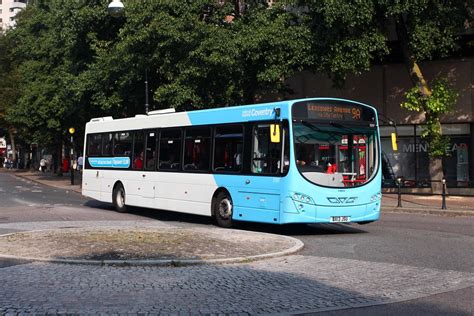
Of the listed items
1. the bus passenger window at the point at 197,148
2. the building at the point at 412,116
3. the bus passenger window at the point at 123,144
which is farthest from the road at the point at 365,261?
the building at the point at 412,116

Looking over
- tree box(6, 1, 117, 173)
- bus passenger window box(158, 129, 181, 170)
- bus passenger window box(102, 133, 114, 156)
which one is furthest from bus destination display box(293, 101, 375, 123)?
tree box(6, 1, 117, 173)

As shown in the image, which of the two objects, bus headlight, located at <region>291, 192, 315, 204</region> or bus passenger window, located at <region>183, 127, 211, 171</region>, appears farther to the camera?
bus passenger window, located at <region>183, 127, 211, 171</region>

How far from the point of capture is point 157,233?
11.9m

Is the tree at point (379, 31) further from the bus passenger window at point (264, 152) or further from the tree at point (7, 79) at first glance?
the tree at point (7, 79)

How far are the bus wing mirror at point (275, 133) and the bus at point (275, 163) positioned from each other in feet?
0.07

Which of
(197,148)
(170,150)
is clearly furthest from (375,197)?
(170,150)

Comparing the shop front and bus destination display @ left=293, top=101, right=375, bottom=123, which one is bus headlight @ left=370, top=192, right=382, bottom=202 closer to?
bus destination display @ left=293, top=101, right=375, bottom=123

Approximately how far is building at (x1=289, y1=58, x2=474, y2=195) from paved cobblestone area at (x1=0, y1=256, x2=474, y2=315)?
17070 mm

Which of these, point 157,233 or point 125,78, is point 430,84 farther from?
point 157,233

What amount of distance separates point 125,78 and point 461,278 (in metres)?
19.9

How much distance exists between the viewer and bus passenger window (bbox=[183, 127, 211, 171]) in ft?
49.5

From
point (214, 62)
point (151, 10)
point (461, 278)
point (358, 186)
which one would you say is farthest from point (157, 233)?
point (151, 10)

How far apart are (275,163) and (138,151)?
653 centimetres

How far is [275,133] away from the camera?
1242cm
